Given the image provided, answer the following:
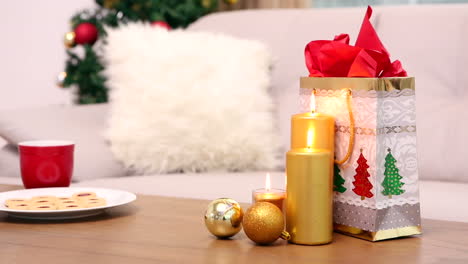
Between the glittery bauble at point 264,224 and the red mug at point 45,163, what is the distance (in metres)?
0.44

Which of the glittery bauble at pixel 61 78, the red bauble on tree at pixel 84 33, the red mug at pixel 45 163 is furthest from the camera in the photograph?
the glittery bauble at pixel 61 78

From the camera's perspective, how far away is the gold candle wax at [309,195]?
80cm

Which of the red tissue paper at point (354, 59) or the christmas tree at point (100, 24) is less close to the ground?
the christmas tree at point (100, 24)

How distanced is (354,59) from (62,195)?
519mm

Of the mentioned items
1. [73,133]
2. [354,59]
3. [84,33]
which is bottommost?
[73,133]

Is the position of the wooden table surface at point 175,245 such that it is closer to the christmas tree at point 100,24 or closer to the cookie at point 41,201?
the cookie at point 41,201

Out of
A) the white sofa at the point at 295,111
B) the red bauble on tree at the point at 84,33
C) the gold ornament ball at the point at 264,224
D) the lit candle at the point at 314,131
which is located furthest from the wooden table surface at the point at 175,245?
the red bauble on tree at the point at 84,33

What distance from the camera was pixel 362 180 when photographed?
0.83 meters

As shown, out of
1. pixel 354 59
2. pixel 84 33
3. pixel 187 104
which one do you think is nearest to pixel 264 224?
pixel 354 59

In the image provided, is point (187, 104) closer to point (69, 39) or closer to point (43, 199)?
point (43, 199)

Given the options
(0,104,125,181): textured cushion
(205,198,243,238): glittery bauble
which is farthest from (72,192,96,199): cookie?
(0,104,125,181): textured cushion

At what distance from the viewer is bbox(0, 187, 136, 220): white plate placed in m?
0.95

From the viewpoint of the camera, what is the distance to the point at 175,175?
5.60ft

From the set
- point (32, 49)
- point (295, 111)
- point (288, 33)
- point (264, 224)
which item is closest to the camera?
point (264, 224)
